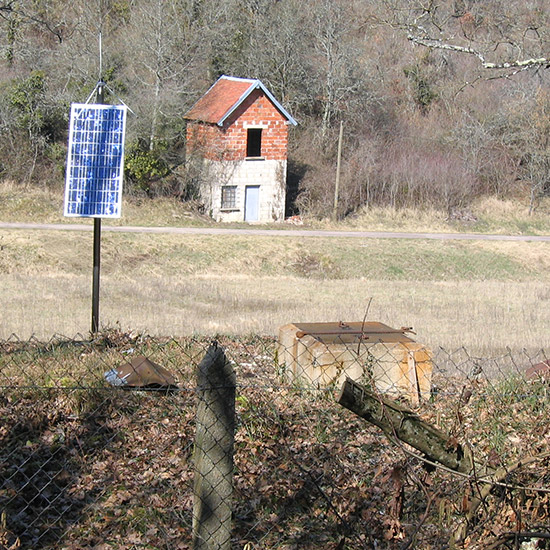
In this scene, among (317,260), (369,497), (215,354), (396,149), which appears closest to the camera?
(215,354)

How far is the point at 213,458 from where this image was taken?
10.9ft

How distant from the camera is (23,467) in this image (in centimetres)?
538

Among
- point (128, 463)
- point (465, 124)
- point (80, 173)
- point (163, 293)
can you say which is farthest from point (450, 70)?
point (128, 463)

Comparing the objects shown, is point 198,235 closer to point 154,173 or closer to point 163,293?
point 154,173

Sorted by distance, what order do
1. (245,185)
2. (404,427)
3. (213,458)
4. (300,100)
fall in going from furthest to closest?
(300,100), (245,185), (404,427), (213,458)

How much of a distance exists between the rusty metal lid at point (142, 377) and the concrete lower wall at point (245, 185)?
28582 mm

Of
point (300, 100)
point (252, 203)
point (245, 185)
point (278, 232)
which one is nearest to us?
point (278, 232)

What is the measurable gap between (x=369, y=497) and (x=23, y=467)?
2358 millimetres

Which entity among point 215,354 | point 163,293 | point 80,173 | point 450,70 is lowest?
point 163,293

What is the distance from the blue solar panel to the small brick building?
A: 2443 centimetres

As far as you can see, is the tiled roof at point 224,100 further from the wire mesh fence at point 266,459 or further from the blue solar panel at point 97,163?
the wire mesh fence at point 266,459

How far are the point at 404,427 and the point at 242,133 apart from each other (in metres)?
32.8

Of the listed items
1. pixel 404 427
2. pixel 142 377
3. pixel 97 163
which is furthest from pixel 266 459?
pixel 97 163

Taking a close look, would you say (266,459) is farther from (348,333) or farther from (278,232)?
(278,232)
